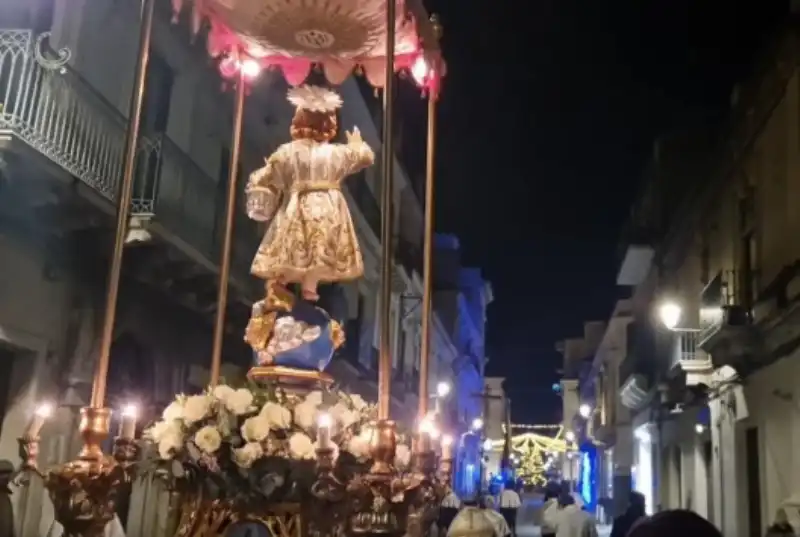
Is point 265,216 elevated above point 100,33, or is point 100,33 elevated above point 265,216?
point 100,33

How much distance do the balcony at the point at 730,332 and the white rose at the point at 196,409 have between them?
1094cm

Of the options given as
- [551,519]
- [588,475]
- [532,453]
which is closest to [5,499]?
[551,519]

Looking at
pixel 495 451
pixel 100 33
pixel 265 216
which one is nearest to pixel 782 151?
pixel 100 33

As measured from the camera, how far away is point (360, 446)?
4.26 meters

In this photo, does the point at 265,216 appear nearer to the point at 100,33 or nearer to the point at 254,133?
the point at 100,33

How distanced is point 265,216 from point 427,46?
4.68 ft

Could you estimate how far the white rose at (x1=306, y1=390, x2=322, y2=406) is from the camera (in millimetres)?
4555

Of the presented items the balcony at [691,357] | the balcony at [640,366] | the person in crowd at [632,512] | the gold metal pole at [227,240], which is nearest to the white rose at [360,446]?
the gold metal pole at [227,240]

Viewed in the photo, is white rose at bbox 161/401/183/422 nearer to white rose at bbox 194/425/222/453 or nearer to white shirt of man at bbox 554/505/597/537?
white rose at bbox 194/425/222/453

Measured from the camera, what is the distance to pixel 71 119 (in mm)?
8727

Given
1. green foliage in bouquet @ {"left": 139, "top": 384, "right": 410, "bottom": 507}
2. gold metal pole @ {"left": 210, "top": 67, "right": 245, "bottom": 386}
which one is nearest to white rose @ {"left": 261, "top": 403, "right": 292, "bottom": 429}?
green foliage in bouquet @ {"left": 139, "top": 384, "right": 410, "bottom": 507}

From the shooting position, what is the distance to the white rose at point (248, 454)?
13.9 feet

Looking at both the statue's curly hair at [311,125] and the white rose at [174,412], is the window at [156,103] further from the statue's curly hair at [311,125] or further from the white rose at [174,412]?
the white rose at [174,412]

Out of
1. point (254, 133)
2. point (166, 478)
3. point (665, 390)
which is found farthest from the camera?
point (665, 390)
